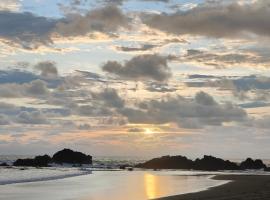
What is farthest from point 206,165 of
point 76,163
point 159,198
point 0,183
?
point 159,198

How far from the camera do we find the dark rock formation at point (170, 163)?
117 metres

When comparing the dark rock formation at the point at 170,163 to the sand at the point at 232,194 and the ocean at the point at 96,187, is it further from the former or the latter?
the sand at the point at 232,194

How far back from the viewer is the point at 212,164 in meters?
113

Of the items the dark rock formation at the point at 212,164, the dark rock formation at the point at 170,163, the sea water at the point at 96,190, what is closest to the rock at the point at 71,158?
the dark rock formation at the point at 170,163

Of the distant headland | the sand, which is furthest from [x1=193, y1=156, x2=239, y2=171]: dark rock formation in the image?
the sand

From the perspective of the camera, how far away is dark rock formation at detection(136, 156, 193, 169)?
11727 cm

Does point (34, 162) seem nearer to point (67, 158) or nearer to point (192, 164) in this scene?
point (67, 158)

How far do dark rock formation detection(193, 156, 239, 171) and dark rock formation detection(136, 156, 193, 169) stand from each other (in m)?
2.45

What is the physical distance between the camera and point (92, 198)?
31.5m

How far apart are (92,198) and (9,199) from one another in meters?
5.34

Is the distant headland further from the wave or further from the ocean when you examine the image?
the ocean

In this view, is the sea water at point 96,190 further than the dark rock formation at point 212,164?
No

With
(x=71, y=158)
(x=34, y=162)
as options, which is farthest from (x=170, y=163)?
(x=34, y=162)

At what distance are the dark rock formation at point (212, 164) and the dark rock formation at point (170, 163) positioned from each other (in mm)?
2448
